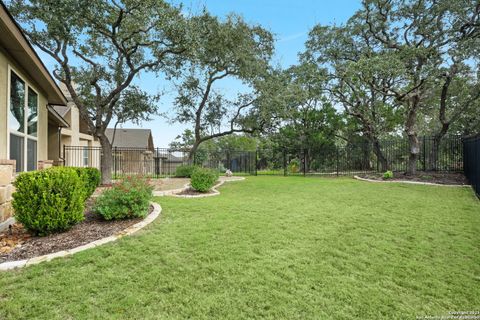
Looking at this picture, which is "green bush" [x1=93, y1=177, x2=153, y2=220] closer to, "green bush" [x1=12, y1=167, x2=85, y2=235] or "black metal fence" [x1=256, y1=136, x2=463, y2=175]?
"green bush" [x1=12, y1=167, x2=85, y2=235]

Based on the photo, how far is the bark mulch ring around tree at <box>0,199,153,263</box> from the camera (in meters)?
3.04

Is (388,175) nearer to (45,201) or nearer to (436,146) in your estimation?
(436,146)

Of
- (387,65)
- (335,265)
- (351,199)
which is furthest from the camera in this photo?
(387,65)

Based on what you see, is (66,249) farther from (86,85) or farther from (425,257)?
(86,85)

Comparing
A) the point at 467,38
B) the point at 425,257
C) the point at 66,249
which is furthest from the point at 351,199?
Result: the point at 467,38

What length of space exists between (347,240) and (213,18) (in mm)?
10294

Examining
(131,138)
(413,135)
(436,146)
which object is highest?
(131,138)

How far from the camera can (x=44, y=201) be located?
348 centimetres

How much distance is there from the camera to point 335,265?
288cm

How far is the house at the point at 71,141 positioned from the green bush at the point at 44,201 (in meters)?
10.0

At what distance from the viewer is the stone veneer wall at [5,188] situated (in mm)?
3920

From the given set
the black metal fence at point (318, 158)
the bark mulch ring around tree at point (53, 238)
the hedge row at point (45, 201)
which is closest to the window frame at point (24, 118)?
the hedge row at point (45, 201)

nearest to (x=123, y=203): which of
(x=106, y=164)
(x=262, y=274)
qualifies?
(x=262, y=274)

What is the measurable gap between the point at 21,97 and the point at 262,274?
A: 6228mm
